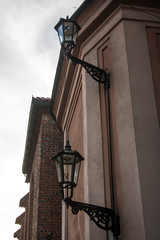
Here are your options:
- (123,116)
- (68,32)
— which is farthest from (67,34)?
(123,116)

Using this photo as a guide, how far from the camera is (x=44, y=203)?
957 cm

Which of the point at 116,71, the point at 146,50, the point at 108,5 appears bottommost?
the point at 116,71

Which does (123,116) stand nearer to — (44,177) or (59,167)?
(59,167)

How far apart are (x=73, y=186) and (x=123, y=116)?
116 cm

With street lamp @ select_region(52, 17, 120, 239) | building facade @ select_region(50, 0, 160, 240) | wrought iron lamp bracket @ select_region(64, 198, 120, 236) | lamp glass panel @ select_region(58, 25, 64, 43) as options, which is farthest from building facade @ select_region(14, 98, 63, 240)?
lamp glass panel @ select_region(58, 25, 64, 43)

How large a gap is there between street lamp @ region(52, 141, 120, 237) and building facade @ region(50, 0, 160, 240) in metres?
0.12

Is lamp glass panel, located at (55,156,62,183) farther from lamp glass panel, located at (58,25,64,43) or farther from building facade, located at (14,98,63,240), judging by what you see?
building facade, located at (14,98,63,240)

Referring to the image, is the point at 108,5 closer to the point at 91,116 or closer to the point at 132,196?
the point at 91,116

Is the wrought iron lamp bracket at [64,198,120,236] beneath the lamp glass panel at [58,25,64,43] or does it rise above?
beneath

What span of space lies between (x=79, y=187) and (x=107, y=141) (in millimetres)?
1788

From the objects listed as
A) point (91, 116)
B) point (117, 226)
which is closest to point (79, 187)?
point (91, 116)

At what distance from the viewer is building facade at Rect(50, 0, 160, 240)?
13.2 feet

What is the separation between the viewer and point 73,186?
425 cm

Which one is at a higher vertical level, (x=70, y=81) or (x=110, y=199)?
(x=70, y=81)
